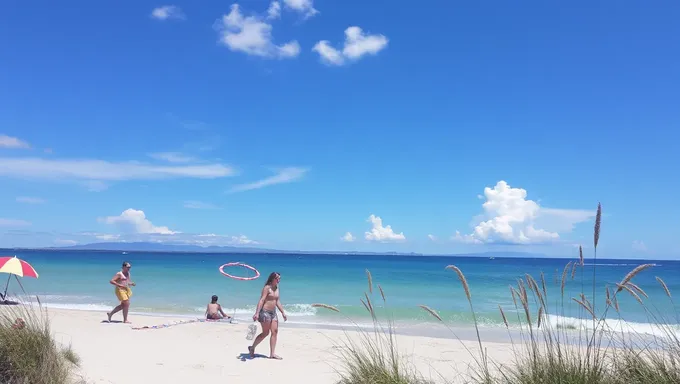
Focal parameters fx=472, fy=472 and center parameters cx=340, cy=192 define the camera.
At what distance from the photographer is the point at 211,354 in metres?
8.15

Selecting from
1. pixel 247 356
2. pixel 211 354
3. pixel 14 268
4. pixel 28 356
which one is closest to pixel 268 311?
pixel 247 356

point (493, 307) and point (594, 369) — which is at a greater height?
point (594, 369)

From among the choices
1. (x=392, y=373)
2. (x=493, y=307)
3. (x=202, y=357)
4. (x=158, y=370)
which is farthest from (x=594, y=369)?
(x=493, y=307)

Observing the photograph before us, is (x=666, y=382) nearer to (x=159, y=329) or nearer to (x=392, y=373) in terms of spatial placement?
(x=392, y=373)

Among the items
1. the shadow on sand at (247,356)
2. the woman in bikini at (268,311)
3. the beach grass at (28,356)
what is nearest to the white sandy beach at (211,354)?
the shadow on sand at (247,356)

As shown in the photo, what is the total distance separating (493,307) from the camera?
20.2 meters

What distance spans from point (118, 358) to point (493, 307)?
54.2 feet

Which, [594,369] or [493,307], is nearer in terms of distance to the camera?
[594,369]

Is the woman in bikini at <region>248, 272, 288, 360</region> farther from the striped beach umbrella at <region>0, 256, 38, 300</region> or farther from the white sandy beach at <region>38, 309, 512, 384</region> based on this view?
the striped beach umbrella at <region>0, 256, 38, 300</region>

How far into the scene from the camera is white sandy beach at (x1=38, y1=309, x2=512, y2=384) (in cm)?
648

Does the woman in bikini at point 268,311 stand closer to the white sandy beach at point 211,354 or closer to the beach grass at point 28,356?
the white sandy beach at point 211,354

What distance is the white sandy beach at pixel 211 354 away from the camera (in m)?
6.48

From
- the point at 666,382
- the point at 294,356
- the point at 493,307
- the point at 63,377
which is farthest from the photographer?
the point at 493,307

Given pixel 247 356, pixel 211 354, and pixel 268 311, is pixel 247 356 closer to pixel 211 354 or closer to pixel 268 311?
pixel 211 354
